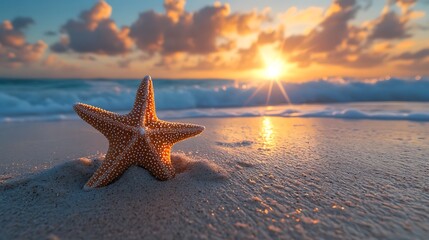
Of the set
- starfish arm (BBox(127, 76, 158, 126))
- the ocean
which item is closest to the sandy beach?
starfish arm (BBox(127, 76, 158, 126))

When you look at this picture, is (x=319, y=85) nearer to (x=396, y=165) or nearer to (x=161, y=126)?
(x=396, y=165)

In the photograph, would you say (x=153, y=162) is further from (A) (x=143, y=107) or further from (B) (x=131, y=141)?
(A) (x=143, y=107)

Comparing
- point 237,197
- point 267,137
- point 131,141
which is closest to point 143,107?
point 131,141

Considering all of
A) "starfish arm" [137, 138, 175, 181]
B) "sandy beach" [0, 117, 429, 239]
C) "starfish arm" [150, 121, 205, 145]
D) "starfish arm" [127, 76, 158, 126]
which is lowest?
"sandy beach" [0, 117, 429, 239]

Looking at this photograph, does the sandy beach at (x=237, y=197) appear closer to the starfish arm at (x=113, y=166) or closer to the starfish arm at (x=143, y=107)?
the starfish arm at (x=113, y=166)

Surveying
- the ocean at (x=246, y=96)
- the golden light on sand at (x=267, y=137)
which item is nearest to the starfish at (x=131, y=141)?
the golden light on sand at (x=267, y=137)

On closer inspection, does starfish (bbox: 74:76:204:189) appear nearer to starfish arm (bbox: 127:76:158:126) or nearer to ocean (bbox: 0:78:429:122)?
starfish arm (bbox: 127:76:158:126)

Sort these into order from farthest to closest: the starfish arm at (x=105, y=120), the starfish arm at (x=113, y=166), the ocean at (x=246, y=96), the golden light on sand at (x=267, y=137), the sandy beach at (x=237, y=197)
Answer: the ocean at (x=246, y=96), the golden light on sand at (x=267, y=137), the starfish arm at (x=105, y=120), the starfish arm at (x=113, y=166), the sandy beach at (x=237, y=197)

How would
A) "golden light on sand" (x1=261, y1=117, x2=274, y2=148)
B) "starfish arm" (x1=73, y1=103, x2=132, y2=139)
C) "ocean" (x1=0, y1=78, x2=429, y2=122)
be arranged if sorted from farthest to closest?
"ocean" (x1=0, y1=78, x2=429, y2=122)
"golden light on sand" (x1=261, y1=117, x2=274, y2=148)
"starfish arm" (x1=73, y1=103, x2=132, y2=139)

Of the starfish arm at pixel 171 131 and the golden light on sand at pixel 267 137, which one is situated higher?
the starfish arm at pixel 171 131
